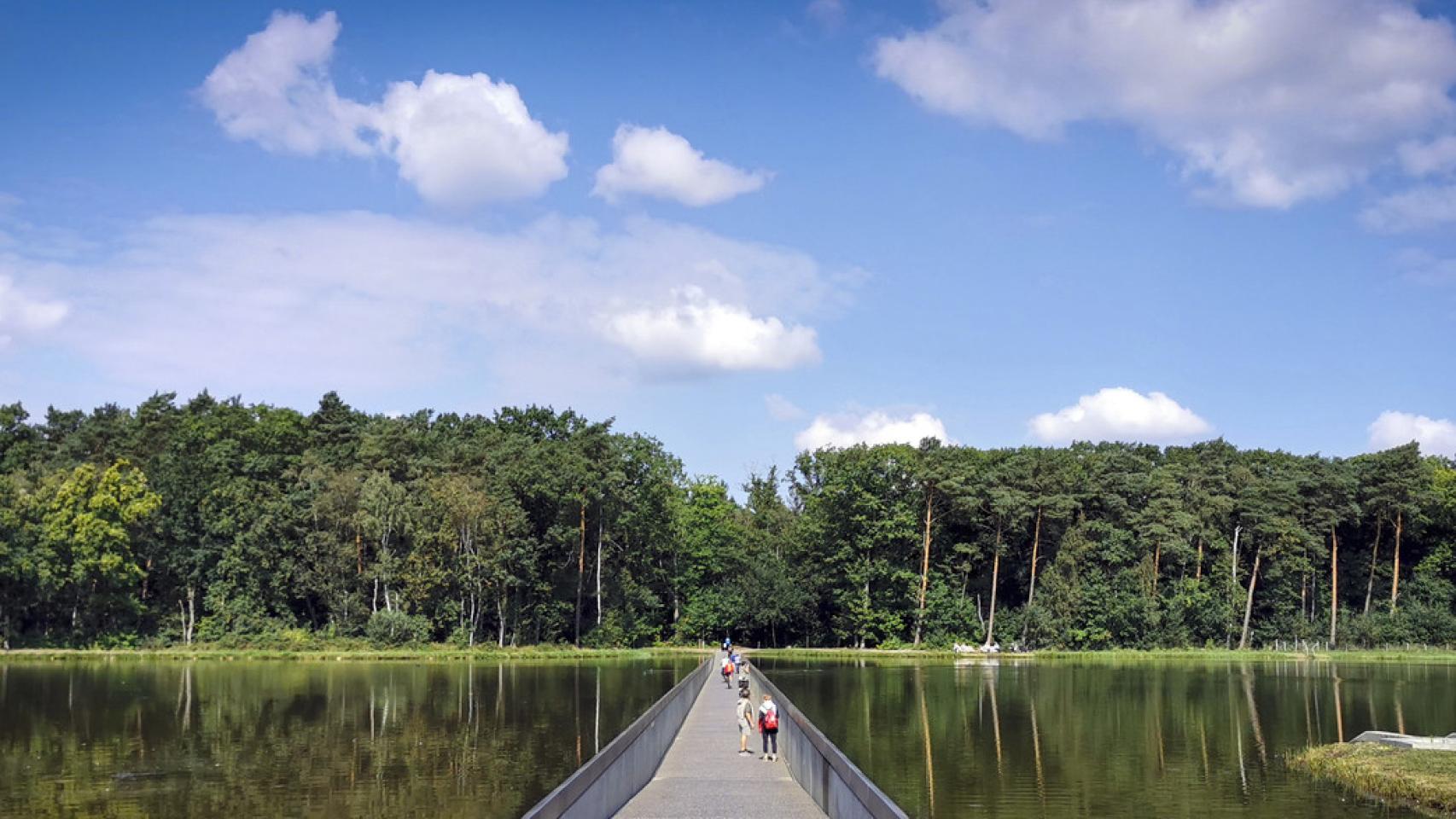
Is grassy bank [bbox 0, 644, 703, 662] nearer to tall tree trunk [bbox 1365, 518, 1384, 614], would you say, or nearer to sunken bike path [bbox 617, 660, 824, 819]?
sunken bike path [bbox 617, 660, 824, 819]

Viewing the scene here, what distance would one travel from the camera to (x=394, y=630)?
81188 mm

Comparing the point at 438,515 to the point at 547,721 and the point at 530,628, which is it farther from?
the point at 547,721

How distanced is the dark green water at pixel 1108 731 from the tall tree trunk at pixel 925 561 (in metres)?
21.1

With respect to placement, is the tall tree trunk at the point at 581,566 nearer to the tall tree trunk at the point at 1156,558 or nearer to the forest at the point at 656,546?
the forest at the point at 656,546

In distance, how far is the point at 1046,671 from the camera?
70.1m

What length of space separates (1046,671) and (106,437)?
7880 centimetres

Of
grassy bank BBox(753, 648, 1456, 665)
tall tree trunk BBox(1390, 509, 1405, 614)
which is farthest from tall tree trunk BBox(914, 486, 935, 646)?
tall tree trunk BBox(1390, 509, 1405, 614)

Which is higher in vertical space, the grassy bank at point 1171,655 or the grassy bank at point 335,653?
the grassy bank at point 335,653

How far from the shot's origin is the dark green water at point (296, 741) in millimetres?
24594

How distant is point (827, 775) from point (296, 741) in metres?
21.6

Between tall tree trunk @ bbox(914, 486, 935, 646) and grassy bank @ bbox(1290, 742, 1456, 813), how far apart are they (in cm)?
5939

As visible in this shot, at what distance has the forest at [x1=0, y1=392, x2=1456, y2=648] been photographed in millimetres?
82188

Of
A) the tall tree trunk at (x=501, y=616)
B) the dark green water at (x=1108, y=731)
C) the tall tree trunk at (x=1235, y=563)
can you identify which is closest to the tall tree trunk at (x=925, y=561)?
the dark green water at (x=1108, y=731)

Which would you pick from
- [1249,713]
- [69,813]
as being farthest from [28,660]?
[1249,713]
